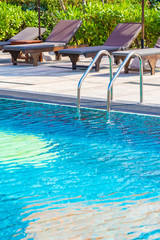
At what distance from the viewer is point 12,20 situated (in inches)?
817

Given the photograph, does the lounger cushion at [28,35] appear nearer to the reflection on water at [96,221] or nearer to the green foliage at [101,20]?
the green foliage at [101,20]

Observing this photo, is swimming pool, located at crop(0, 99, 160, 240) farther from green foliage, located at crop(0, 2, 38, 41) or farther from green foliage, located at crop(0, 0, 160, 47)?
green foliage, located at crop(0, 2, 38, 41)

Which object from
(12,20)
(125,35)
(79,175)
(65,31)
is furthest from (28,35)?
(79,175)

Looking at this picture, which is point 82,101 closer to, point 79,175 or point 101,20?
point 79,175

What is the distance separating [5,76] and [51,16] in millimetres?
10189

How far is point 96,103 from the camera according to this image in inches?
347

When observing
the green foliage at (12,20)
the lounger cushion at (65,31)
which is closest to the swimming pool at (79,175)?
the lounger cushion at (65,31)

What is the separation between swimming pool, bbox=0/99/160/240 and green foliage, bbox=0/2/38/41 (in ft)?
42.1

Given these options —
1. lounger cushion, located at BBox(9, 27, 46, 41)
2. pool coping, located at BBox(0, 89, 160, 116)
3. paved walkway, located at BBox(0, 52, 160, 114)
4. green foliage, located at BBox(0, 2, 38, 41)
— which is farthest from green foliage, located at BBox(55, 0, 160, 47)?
pool coping, located at BBox(0, 89, 160, 116)

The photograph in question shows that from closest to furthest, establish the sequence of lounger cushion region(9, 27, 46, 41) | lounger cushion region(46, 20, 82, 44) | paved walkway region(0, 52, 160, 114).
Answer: paved walkway region(0, 52, 160, 114) < lounger cushion region(46, 20, 82, 44) < lounger cushion region(9, 27, 46, 41)

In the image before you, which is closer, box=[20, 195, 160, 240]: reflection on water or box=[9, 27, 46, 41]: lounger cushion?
box=[20, 195, 160, 240]: reflection on water

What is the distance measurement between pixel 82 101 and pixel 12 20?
12649mm

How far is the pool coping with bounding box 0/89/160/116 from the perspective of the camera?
8.21 m

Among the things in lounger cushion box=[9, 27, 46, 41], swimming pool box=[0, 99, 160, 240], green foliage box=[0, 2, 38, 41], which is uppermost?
green foliage box=[0, 2, 38, 41]
